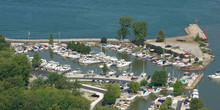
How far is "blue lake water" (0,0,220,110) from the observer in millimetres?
67312

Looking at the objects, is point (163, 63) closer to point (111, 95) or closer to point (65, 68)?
point (65, 68)

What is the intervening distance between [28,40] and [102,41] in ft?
34.5

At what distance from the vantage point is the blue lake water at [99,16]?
67312 millimetres

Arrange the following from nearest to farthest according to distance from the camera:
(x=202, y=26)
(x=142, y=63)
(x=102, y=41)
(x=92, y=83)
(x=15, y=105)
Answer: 1. (x=15, y=105)
2. (x=92, y=83)
3. (x=142, y=63)
4. (x=102, y=41)
5. (x=202, y=26)

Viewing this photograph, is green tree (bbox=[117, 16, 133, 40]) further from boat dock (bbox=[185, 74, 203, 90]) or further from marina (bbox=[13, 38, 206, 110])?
boat dock (bbox=[185, 74, 203, 90])

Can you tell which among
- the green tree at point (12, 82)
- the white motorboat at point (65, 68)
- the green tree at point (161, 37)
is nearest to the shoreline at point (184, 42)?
the green tree at point (161, 37)

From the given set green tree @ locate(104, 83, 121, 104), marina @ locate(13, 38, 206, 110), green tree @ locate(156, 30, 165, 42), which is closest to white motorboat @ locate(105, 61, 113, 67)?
marina @ locate(13, 38, 206, 110)

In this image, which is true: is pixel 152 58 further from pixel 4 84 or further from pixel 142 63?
pixel 4 84

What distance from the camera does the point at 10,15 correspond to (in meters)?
78.8

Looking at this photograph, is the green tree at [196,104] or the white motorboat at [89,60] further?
the white motorboat at [89,60]

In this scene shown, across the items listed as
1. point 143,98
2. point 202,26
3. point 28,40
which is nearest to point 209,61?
point 143,98

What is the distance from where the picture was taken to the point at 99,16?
3100 inches

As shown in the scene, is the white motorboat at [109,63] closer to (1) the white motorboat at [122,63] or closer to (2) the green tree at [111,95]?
(1) the white motorboat at [122,63]

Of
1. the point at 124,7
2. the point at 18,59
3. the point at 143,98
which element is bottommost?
the point at 143,98
